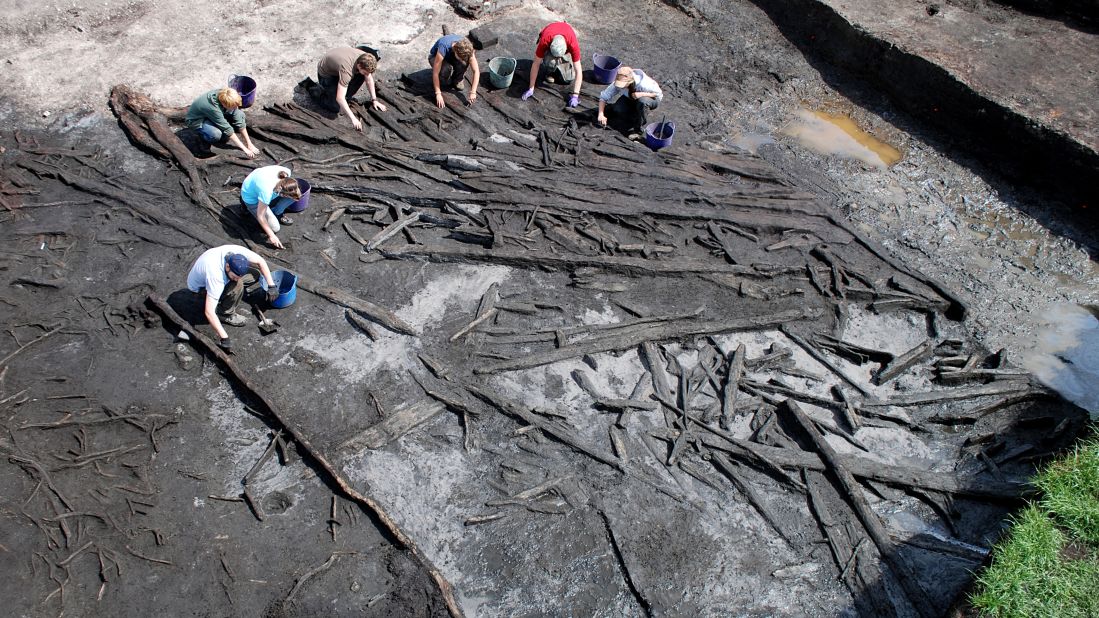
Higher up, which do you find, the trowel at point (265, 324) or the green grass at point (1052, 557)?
the green grass at point (1052, 557)

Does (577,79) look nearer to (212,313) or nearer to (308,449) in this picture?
(212,313)

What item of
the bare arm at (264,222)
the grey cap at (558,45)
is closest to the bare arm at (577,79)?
the grey cap at (558,45)

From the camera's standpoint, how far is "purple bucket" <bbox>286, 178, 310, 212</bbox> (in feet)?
30.4

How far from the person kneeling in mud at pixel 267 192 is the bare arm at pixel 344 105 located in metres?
2.18

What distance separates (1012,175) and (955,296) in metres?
3.47

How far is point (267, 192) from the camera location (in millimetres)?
8484

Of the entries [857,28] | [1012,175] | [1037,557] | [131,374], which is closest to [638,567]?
Answer: [1037,557]

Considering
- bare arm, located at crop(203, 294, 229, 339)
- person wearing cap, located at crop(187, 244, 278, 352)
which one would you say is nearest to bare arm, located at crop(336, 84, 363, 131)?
person wearing cap, located at crop(187, 244, 278, 352)

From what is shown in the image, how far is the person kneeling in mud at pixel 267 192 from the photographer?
851 cm

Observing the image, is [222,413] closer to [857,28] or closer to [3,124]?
[3,124]

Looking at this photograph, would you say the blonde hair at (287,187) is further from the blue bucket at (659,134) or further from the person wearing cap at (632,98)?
the blue bucket at (659,134)

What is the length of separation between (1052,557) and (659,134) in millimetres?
7776

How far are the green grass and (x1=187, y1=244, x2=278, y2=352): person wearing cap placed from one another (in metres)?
7.92

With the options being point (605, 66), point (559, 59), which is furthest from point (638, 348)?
point (605, 66)
